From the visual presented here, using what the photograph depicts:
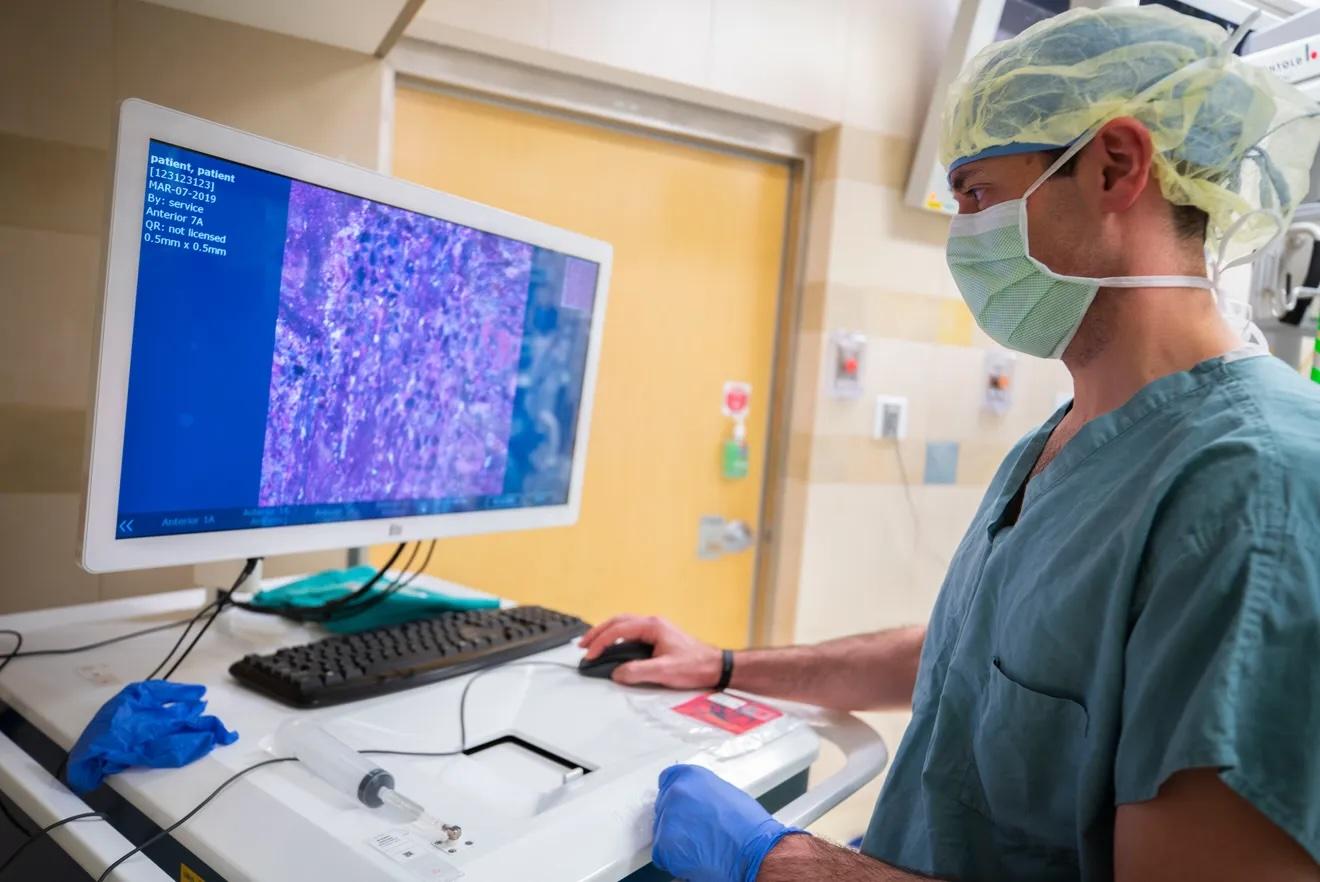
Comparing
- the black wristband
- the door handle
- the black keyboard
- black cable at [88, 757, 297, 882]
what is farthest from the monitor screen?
the door handle

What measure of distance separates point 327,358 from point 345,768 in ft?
1.62

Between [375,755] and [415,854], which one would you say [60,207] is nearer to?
[375,755]

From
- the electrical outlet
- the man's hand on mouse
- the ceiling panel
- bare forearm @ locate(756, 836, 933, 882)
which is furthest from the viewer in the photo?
the electrical outlet

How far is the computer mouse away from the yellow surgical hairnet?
2.59 feet

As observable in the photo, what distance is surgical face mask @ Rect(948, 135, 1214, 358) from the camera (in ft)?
2.94

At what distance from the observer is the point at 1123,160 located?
874 mm

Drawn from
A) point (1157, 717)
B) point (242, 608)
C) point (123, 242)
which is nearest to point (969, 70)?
point (1157, 717)

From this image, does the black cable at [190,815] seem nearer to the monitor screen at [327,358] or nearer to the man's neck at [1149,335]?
the monitor screen at [327,358]

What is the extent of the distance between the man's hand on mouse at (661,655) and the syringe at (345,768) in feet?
1.28

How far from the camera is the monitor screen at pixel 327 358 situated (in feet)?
2.87

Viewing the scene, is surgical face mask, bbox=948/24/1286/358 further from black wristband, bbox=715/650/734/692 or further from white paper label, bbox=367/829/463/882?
white paper label, bbox=367/829/463/882

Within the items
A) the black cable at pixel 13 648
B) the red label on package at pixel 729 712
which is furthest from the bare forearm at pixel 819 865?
the black cable at pixel 13 648

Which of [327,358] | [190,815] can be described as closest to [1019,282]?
[327,358]

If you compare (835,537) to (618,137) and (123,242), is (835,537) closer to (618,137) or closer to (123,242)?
(618,137)
